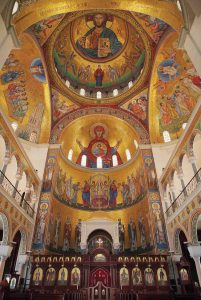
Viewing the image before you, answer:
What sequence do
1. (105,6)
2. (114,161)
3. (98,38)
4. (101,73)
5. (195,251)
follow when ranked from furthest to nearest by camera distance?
(101,73), (114,161), (98,38), (195,251), (105,6)

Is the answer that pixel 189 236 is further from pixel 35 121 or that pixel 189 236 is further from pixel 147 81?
pixel 35 121

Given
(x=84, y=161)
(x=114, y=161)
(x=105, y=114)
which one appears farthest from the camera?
(x=114, y=161)

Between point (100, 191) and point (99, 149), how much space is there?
491 centimetres

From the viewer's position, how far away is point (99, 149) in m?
23.0

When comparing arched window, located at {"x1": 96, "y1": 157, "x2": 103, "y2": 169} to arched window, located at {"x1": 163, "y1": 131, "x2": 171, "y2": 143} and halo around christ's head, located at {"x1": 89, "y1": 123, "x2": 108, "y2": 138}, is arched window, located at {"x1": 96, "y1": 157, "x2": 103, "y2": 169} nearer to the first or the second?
halo around christ's head, located at {"x1": 89, "y1": 123, "x2": 108, "y2": 138}

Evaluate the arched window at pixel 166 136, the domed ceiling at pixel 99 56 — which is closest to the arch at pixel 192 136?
the arched window at pixel 166 136

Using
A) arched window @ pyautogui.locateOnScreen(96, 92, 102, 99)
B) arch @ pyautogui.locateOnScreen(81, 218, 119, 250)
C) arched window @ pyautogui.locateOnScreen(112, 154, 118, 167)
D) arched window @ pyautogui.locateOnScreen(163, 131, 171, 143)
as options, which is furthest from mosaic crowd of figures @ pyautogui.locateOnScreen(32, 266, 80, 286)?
arched window @ pyautogui.locateOnScreen(96, 92, 102, 99)

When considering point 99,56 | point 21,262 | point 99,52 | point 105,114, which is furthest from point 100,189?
point 99,52

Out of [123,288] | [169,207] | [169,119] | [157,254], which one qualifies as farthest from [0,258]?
[169,119]

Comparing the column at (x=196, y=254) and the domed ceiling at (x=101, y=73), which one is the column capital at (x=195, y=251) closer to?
the column at (x=196, y=254)

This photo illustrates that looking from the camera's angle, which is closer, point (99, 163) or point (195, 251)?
point (195, 251)

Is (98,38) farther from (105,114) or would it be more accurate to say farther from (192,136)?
(192,136)

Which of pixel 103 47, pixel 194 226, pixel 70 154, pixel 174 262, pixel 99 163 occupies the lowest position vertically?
pixel 174 262

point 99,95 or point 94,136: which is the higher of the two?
point 99,95
